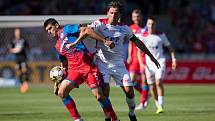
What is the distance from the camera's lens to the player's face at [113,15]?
12.2 metres

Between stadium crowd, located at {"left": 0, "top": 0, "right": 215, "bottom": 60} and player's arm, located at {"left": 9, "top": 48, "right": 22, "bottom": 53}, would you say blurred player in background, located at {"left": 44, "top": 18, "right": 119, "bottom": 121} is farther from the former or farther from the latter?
stadium crowd, located at {"left": 0, "top": 0, "right": 215, "bottom": 60}

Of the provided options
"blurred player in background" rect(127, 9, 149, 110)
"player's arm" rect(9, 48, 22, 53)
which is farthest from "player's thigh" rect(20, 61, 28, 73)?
"blurred player in background" rect(127, 9, 149, 110)

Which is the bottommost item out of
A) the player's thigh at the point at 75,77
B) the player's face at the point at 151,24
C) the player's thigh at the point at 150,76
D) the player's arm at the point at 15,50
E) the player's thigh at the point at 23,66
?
the player's thigh at the point at 23,66

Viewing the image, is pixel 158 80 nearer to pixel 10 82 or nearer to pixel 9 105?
pixel 9 105

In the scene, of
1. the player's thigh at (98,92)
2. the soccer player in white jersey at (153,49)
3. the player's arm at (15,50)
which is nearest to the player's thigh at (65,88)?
the player's thigh at (98,92)

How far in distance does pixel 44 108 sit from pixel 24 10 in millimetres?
15578

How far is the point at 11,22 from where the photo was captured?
16.2m

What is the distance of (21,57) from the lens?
86.5 ft

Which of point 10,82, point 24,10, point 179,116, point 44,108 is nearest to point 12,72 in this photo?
point 10,82

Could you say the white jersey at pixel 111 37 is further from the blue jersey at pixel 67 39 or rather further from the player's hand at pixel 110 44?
the player's hand at pixel 110 44

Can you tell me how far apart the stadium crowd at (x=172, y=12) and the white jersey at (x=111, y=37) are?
61.9 ft

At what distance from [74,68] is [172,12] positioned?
21.7 m

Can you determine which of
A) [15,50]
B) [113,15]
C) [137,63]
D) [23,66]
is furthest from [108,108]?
[23,66]

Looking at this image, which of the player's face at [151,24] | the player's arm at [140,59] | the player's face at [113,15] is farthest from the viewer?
the player's arm at [140,59]
